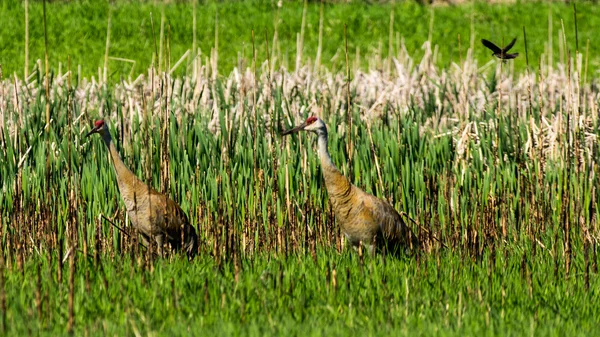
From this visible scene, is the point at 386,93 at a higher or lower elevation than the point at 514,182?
higher

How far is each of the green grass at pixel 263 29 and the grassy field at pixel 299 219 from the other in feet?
27.6

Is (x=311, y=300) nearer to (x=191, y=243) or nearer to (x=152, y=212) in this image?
(x=191, y=243)

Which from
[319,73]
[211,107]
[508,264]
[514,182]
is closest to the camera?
[508,264]

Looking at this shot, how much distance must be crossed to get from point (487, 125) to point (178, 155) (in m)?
2.66

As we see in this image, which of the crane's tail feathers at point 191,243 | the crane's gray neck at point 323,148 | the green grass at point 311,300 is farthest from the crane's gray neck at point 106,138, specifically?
the crane's gray neck at point 323,148

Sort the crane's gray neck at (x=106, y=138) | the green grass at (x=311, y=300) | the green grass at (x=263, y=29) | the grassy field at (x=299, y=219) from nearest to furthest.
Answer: the green grass at (x=311, y=300) → the grassy field at (x=299, y=219) → the crane's gray neck at (x=106, y=138) → the green grass at (x=263, y=29)

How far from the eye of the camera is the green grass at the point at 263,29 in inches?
754

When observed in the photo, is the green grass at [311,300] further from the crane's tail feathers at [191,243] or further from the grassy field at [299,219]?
the crane's tail feathers at [191,243]

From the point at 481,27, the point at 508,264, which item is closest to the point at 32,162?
the point at 508,264

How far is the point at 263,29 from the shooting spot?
21.2 m

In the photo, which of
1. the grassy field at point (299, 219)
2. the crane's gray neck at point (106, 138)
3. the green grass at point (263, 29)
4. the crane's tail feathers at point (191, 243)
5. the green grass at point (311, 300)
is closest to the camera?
the green grass at point (311, 300)

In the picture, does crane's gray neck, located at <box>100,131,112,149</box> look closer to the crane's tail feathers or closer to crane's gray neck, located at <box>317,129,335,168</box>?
the crane's tail feathers

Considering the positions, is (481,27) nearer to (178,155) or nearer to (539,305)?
(178,155)

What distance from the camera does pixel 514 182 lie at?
26.8 feet
